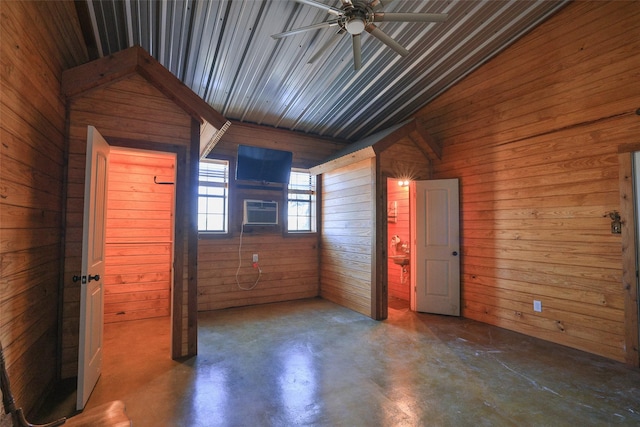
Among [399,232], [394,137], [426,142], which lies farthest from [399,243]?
[394,137]

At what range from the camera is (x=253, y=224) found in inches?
193

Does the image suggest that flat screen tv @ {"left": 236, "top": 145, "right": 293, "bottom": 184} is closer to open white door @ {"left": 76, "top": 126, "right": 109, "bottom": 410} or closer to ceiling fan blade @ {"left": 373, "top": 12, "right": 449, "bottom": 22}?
open white door @ {"left": 76, "top": 126, "right": 109, "bottom": 410}

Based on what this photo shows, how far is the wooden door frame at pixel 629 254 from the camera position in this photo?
2803mm

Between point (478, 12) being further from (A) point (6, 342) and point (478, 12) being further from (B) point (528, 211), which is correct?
(A) point (6, 342)

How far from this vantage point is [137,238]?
13.9 ft

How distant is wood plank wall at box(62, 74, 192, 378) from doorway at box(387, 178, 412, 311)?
3582mm

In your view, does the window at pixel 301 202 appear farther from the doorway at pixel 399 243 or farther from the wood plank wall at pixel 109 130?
the wood plank wall at pixel 109 130

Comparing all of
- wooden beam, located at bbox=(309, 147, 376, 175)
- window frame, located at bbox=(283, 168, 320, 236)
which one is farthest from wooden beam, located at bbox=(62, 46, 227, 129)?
window frame, located at bbox=(283, 168, 320, 236)

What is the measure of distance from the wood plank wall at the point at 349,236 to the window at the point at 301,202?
0.24m

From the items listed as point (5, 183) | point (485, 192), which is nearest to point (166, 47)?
point (5, 183)

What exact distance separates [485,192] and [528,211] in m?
0.61

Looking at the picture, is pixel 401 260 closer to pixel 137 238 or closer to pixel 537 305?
pixel 537 305

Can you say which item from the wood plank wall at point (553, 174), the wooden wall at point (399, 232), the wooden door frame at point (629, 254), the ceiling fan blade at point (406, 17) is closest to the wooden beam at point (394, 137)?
the wood plank wall at point (553, 174)

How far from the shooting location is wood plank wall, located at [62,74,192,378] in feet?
8.32
